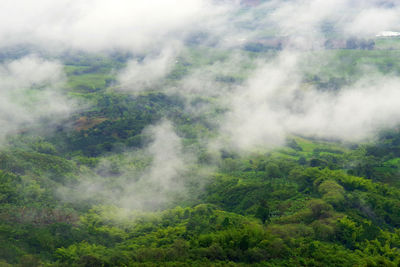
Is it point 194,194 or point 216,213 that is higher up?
point 194,194

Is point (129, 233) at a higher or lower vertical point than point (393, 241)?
higher

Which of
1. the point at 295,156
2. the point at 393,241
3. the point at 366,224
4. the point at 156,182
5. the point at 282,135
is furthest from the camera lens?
the point at 282,135

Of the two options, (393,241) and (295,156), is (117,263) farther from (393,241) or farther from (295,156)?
(295,156)

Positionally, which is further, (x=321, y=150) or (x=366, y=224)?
(x=321, y=150)

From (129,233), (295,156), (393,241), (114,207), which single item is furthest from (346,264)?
Answer: (295,156)

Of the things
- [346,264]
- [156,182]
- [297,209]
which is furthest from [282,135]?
[346,264]

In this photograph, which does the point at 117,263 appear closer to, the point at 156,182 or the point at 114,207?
the point at 114,207

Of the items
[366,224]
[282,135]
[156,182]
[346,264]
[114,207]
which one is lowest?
[346,264]

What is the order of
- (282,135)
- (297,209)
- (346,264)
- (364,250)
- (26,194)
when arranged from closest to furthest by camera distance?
1. (346,264)
2. (364,250)
3. (297,209)
4. (26,194)
5. (282,135)

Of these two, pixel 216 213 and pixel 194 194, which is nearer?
pixel 216 213
